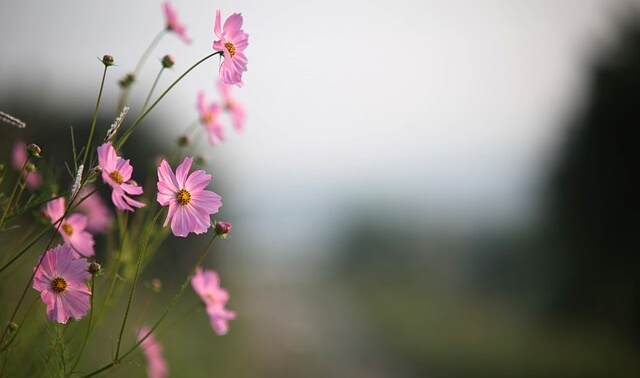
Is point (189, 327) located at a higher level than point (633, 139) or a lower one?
lower

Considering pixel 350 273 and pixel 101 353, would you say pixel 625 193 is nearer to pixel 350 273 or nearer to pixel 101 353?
pixel 101 353

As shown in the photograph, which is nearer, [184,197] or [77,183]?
[77,183]

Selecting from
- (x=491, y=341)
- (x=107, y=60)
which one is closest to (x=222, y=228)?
(x=107, y=60)

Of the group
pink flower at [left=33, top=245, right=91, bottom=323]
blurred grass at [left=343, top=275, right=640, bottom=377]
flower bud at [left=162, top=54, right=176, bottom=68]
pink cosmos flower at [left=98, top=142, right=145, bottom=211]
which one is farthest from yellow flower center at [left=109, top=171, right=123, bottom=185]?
blurred grass at [left=343, top=275, right=640, bottom=377]

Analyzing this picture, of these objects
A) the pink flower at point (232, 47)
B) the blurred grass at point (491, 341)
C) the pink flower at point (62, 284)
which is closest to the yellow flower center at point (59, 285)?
the pink flower at point (62, 284)

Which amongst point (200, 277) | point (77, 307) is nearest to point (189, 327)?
point (200, 277)

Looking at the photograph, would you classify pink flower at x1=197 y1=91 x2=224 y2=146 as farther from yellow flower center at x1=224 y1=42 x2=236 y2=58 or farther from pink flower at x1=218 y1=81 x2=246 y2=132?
yellow flower center at x1=224 y1=42 x2=236 y2=58

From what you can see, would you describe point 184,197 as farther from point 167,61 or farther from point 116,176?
point 167,61
